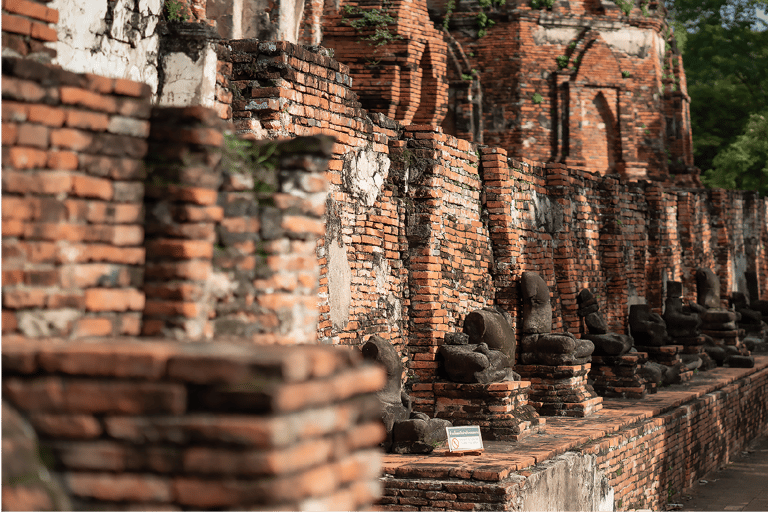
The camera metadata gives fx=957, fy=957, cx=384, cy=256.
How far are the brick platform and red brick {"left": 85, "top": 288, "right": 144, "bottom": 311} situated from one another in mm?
3806

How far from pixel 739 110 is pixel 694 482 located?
18.3 meters

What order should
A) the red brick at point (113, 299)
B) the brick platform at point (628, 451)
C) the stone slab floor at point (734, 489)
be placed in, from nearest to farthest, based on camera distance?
the red brick at point (113, 299)
the brick platform at point (628, 451)
the stone slab floor at point (734, 489)

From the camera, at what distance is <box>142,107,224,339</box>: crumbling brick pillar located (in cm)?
308

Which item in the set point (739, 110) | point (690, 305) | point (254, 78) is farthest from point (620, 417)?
point (739, 110)

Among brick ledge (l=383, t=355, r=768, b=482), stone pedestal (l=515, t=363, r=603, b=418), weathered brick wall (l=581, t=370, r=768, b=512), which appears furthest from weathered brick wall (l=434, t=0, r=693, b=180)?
stone pedestal (l=515, t=363, r=603, b=418)

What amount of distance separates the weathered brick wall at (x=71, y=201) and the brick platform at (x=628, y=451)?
3.82m

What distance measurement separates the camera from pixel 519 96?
19609 mm

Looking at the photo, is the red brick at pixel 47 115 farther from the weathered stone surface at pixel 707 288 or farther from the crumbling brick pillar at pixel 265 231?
the weathered stone surface at pixel 707 288

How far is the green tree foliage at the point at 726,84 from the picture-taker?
26.7 m

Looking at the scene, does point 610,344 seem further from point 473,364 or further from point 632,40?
point 632,40

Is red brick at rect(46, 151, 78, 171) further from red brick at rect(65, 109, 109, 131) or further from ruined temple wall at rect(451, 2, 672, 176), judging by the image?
ruined temple wall at rect(451, 2, 672, 176)

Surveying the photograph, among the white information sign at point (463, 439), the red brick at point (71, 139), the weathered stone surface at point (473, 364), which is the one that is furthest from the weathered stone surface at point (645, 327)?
the red brick at point (71, 139)

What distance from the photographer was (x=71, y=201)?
2.89m

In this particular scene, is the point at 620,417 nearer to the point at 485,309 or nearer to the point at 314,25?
the point at 485,309
